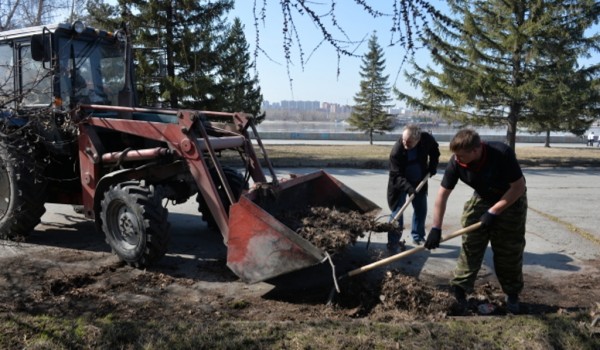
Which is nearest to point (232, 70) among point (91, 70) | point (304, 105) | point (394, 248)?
point (91, 70)

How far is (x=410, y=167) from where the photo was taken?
6629mm

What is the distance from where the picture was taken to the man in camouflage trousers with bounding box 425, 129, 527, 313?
4.47 meters

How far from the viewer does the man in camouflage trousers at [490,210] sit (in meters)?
4.47

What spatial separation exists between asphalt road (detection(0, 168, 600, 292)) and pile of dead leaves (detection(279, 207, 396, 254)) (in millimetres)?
364

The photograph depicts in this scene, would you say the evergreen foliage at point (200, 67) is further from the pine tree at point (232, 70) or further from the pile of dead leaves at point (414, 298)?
the pile of dead leaves at point (414, 298)

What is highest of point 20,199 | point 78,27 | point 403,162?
point 78,27

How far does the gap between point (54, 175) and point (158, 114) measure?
5.71 feet

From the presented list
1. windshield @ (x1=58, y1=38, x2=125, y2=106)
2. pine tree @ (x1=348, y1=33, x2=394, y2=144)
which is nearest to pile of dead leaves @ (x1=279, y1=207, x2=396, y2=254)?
windshield @ (x1=58, y1=38, x2=125, y2=106)

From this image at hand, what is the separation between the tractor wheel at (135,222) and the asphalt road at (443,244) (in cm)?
45

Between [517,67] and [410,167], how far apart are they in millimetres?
15226

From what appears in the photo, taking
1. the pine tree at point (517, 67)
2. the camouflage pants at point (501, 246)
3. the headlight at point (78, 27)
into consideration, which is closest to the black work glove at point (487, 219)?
the camouflage pants at point (501, 246)

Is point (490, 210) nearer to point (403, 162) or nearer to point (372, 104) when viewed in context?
point (403, 162)

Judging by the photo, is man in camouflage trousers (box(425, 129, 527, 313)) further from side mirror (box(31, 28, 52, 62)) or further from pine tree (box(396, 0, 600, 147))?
pine tree (box(396, 0, 600, 147))

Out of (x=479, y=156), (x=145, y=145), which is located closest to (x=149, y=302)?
(x=145, y=145)
